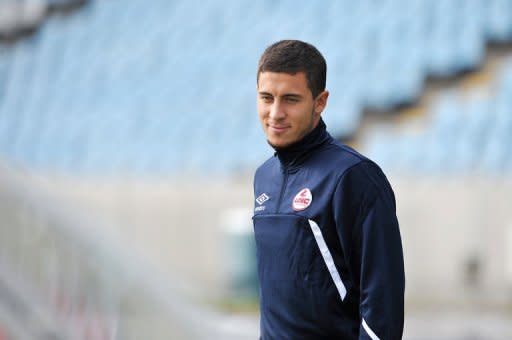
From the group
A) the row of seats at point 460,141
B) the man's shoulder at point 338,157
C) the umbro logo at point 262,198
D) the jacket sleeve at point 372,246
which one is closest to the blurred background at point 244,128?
the row of seats at point 460,141

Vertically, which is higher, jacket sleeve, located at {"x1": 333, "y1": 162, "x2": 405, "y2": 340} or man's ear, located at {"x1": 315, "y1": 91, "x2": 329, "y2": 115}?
man's ear, located at {"x1": 315, "y1": 91, "x2": 329, "y2": 115}

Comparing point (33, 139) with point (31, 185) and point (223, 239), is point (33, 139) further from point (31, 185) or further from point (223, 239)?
point (31, 185)

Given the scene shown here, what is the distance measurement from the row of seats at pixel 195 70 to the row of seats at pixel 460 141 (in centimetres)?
72

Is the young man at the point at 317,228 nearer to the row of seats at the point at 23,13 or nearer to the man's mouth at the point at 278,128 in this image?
the man's mouth at the point at 278,128

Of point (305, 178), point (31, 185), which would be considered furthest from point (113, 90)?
point (305, 178)

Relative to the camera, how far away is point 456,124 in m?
12.7

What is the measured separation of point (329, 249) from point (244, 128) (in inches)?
484

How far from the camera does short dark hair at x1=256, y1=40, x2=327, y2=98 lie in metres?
2.16

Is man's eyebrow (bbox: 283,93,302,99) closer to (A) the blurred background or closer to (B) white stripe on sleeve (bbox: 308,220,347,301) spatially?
(B) white stripe on sleeve (bbox: 308,220,347,301)

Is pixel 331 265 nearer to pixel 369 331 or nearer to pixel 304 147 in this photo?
pixel 369 331

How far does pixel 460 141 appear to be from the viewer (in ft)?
41.2

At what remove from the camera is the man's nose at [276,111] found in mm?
2184

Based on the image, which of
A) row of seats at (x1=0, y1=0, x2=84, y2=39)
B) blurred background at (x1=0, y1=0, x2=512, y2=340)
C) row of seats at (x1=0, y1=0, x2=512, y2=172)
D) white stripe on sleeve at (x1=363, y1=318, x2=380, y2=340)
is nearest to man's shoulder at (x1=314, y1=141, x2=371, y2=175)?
white stripe on sleeve at (x1=363, y1=318, x2=380, y2=340)

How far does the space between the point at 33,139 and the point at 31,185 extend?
32.5 feet
